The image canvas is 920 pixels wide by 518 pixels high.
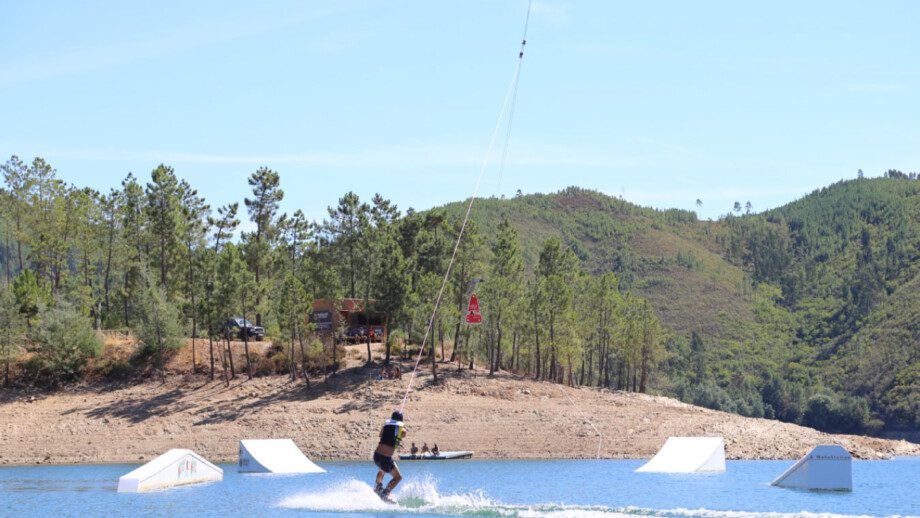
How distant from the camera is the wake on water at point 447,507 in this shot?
30797 mm

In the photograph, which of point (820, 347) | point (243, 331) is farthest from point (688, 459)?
point (820, 347)

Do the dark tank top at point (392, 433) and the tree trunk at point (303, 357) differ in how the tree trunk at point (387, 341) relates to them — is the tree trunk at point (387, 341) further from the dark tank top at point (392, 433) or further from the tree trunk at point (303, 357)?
the dark tank top at point (392, 433)

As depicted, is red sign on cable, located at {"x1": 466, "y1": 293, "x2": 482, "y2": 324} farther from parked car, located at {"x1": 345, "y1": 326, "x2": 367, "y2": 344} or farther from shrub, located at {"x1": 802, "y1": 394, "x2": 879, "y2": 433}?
shrub, located at {"x1": 802, "y1": 394, "x2": 879, "y2": 433}

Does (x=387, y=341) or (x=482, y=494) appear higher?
(x=387, y=341)

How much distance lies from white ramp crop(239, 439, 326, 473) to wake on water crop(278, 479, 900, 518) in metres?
15.6

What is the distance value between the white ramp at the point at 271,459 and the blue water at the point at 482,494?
1235 millimetres

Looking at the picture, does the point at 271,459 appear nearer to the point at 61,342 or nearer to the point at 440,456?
the point at 440,456

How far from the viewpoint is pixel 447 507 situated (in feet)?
106

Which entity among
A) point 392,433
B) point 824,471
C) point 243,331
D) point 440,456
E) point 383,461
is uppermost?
point 243,331

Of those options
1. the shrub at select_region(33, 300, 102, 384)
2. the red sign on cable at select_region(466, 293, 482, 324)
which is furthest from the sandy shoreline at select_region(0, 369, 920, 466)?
the red sign on cable at select_region(466, 293, 482, 324)

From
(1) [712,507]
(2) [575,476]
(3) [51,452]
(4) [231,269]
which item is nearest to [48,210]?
(4) [231,269]

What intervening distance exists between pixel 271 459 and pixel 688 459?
19770mm

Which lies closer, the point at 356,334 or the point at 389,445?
the point at 389,445

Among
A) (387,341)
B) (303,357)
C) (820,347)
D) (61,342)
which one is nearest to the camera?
(303,357)
